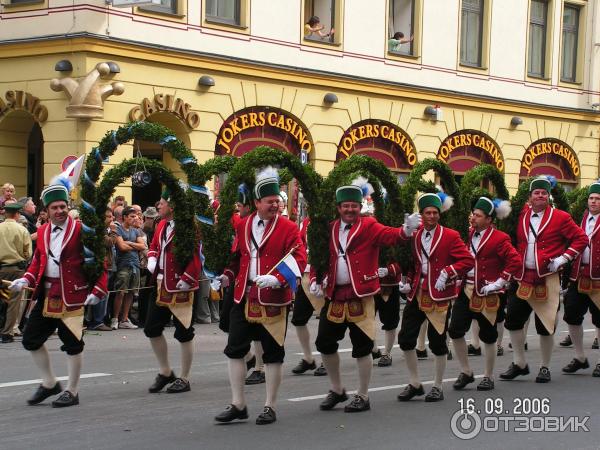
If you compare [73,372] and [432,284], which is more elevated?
[432,284]

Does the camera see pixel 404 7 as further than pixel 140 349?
Yes

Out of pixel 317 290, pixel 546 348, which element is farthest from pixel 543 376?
pixel 317 290

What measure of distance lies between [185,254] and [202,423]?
2.07 m

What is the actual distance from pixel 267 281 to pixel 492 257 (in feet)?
11.0

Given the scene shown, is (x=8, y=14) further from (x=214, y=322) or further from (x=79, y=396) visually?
(x=79, y=396)

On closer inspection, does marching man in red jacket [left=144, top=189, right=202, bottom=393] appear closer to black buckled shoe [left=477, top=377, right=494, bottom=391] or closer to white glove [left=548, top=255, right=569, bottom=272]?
black buckled shoe [left=477, top=377, right=494, bottom=391]

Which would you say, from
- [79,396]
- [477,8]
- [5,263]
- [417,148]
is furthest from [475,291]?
[477,8]

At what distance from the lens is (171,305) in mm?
10922

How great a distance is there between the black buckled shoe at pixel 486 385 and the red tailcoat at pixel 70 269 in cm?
370

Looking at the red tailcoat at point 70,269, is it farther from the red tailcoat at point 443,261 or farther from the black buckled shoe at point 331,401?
the red tailcoat at point 443,261

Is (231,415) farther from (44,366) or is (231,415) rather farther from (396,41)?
(396,41)

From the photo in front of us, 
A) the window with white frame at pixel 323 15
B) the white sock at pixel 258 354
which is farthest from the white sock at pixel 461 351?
the window with white frame at pixel 323 15

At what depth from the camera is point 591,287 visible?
41.4 ft

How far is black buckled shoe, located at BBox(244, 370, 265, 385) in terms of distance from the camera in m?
11.9
